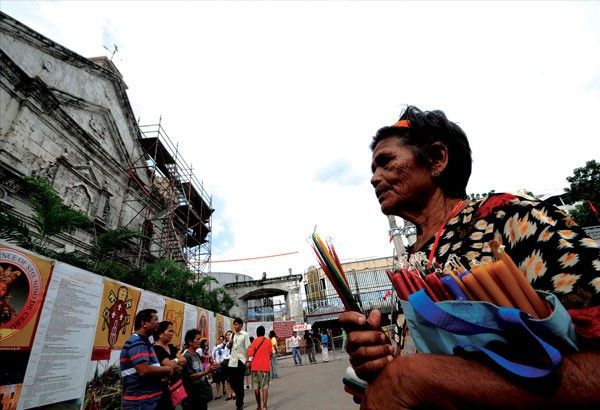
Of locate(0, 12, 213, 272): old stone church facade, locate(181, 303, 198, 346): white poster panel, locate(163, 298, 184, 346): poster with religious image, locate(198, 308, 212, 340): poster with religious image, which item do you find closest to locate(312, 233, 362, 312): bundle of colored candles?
locate(163, 298, 184, 346): poster with religious image

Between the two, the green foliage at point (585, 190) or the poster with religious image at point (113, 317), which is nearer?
the poster with religious image at point (113, 317)

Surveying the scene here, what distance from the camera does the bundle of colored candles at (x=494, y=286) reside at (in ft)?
2.19

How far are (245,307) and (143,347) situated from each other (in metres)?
24.0

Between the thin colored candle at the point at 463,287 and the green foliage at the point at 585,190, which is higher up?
the green foliage at the point at 585,190

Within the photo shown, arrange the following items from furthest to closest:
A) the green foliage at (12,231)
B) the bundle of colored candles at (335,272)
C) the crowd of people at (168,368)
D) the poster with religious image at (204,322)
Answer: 1. the poster with religious image at (204,322)
2. the green foliage at (12,231)
3. the crowd of people at (168,368)
4. the bundle of colored candles at (335,272)

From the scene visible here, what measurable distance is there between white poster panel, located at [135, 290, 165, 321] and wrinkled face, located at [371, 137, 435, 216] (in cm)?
716

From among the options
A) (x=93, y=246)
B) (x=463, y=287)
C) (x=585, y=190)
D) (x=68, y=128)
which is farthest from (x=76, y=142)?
(x=585, y=190)

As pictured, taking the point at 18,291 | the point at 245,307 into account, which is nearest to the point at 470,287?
the point at 18,291

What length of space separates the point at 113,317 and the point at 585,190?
33.1 m

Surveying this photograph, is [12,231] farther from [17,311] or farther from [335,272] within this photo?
[335,272]

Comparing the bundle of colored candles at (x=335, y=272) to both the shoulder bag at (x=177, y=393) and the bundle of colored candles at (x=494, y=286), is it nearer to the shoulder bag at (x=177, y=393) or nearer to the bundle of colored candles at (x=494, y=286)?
the bundle of colored candles at (x=494, y=286)

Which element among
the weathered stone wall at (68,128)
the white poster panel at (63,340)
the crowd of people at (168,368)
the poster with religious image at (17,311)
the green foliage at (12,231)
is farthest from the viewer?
the weathered stone wall at (68,128)

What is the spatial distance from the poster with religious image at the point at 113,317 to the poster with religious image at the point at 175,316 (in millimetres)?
1978

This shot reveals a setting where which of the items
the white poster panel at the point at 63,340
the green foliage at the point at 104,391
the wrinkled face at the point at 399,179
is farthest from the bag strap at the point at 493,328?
the green foliage at the point at 104,391
